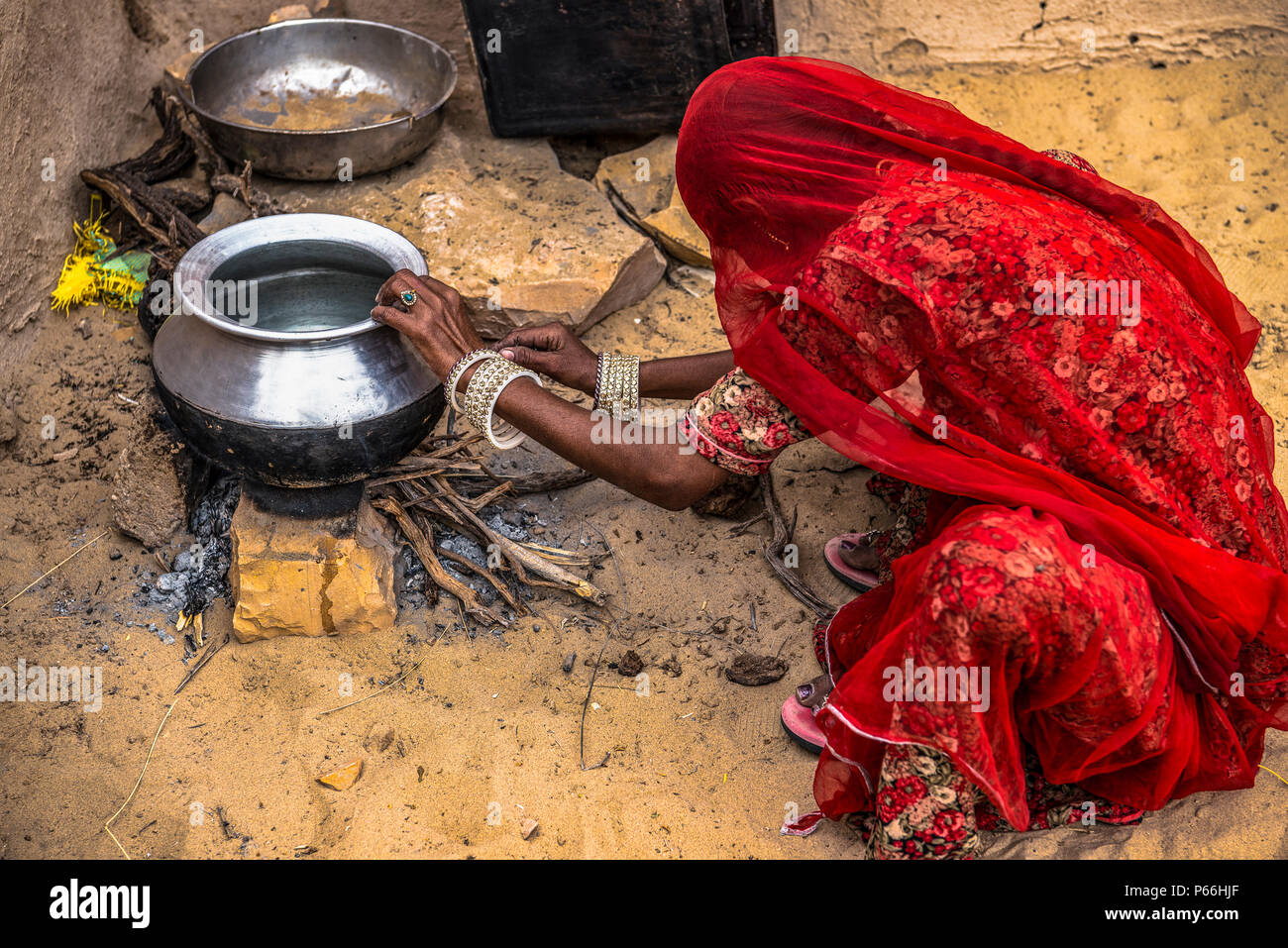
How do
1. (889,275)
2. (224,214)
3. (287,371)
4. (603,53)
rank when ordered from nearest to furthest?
1. (889,275)
2. (287,371)
3. (224,214)
4. (603,53)

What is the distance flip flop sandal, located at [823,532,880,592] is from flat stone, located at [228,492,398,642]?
4.17 ft

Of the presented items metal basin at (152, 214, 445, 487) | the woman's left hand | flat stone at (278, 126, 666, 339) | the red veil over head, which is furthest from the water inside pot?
the red veil over head

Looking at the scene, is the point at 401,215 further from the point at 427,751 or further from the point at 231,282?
the point at 427,751

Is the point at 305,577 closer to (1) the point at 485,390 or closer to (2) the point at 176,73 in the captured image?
(1) the point at 485,390

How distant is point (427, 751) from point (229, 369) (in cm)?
104

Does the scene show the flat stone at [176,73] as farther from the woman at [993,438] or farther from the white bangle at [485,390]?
the white bangle at [485,390]

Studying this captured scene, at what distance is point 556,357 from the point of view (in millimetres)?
2734

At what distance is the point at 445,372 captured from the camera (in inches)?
96.7

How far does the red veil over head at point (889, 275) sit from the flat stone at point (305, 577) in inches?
49.4

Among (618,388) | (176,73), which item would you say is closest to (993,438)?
(618,388)

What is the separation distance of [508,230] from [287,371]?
160 cm

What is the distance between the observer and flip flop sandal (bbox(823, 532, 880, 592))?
3.19m

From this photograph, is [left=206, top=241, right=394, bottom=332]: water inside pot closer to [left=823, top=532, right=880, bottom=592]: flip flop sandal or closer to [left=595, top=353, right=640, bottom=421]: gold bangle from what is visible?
[left=595, top=353, right=640, bottom=421]: gold bangle

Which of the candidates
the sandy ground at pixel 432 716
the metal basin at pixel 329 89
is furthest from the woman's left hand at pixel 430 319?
the metal basin at pixel 329 89
